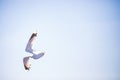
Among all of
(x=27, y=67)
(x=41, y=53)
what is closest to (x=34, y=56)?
(x=41, y=53)

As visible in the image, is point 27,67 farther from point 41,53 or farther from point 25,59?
point 41,53

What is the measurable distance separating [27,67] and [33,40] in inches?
27.6

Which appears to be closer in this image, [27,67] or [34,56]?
[34,56]

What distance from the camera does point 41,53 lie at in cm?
396

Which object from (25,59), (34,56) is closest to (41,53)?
(34,56)

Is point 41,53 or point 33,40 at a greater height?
point 33,40

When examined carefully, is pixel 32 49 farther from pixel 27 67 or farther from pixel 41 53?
pixel 27 67

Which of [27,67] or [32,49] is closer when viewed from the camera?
[32,49]

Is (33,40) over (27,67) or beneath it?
over

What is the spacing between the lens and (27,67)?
4316 millimetres

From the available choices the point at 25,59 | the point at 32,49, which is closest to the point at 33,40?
the point at 32,49

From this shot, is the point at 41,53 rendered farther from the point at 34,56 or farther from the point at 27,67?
the point at 27,67

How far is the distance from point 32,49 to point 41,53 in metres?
0.24

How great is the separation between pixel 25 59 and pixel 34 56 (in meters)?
0.36
